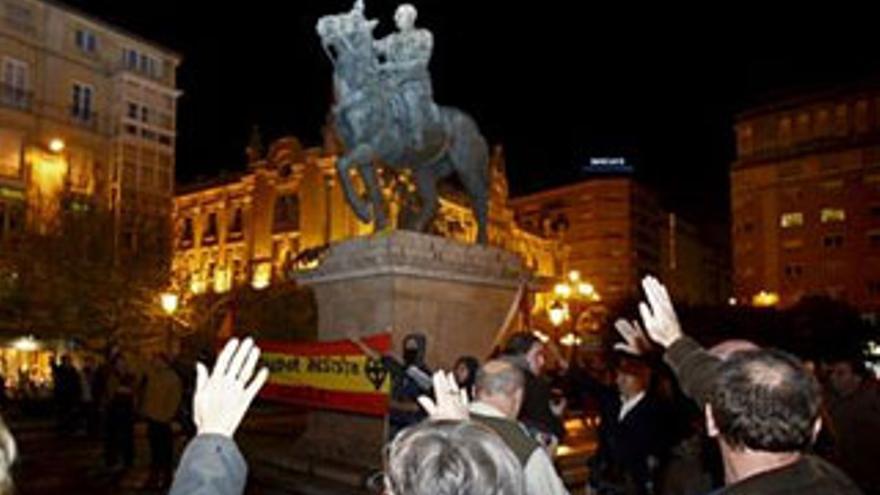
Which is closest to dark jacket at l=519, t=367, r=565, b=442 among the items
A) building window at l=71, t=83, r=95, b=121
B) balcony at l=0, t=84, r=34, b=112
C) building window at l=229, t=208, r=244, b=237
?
balcony at l=0, t=84, r=34, b=112

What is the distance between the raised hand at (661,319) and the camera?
4.26 m

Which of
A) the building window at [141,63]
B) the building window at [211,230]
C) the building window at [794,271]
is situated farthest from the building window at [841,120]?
the building window at [141,63]

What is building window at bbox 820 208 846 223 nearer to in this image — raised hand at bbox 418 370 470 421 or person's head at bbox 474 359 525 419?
person's head at bbox 474 359 525 419

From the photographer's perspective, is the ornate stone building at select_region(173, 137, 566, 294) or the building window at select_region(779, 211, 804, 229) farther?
the building window at select_region(779, 211, 804, 229)

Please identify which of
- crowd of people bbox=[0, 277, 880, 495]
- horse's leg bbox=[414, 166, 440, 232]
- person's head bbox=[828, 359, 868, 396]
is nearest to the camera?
crowd of people bbox=[0, 277, 880, 495]

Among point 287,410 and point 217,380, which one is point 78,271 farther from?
point 217,380

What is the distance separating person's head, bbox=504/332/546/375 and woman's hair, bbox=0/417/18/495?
5193 mm

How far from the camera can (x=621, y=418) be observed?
7.54 meters

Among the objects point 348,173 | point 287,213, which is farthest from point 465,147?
point 287,213

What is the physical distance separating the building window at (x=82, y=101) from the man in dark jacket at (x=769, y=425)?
5707 centimetres

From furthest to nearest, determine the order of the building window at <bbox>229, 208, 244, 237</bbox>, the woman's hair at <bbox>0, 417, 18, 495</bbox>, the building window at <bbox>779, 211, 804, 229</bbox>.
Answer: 1. the building window at <bbox>779, 211, 804, 229</bbox>
2. the building window at <bbox>229, 208, 244, 237</bbox>
3. the woman's hair at <bbox>0, 417, 18, 495</bbox>

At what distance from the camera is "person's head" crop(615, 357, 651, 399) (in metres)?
7.45

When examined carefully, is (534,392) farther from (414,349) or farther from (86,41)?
(86,41)

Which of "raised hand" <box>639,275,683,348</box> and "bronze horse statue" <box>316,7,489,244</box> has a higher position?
"bronze horse statue" <box>316,7,489,244</box>
